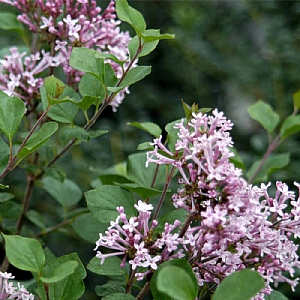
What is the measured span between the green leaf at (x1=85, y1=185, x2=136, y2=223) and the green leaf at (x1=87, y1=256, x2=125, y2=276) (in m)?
0.05

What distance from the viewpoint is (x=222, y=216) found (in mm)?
520

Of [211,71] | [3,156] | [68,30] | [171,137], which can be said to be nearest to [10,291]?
[3,156]

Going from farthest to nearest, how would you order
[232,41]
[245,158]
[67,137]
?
[232,41]
[245,158]
[67,137]

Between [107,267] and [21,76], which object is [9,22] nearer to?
[21,76]

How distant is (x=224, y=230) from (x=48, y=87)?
278 millimetres

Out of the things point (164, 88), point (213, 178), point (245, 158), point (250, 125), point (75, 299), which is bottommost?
point (250, 125)

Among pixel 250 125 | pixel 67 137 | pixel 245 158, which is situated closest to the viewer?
pixel 67 137

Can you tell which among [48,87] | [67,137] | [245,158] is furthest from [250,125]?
[48,87]

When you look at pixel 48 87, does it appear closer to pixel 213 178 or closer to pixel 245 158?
pixel 213 178

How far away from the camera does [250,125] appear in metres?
2.26

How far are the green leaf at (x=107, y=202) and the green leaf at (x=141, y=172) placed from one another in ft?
0.38

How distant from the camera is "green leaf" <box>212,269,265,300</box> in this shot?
0.47 metres

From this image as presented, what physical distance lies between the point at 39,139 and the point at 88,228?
0.22 metres

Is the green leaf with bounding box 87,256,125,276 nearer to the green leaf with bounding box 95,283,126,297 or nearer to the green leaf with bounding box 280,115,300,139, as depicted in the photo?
the green leaf with bounding box 95,283,126,297
